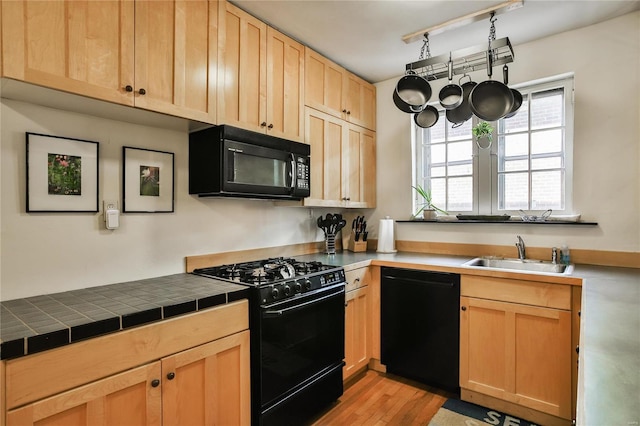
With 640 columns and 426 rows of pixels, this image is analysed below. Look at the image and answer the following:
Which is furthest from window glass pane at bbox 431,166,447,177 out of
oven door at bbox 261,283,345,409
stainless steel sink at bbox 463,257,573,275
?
oven door at bbox 261,283,345,409

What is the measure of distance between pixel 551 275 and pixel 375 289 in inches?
44.8

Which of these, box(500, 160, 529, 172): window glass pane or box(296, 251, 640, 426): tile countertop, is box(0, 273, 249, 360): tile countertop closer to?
box(296, 251, 640, 426): tile countertop

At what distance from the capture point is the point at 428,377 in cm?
246

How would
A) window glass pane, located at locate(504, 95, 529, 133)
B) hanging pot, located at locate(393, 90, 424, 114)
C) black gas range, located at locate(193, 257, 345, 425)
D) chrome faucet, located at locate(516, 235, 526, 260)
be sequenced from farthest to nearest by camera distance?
window glass pane, located at locate(504, 95, 529, 133)
chrome faucet, located at locate(516, 235, 526, 260)
hanging pot, located at locate(393, 90, 424, 114)
black gas range, located at locate(193, 257, 345, 425)

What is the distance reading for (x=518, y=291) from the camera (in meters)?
2.11

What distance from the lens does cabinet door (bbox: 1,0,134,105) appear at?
4.19ft

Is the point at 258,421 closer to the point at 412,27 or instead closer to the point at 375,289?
the point at 375,289

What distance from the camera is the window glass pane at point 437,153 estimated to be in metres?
3.13

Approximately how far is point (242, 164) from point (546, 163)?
2220mm

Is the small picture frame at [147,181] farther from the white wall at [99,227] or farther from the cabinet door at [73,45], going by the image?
the cabinet door at [73,45]

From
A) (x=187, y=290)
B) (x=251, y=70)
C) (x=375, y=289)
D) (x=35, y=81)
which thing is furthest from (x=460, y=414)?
(x=35, y=81)

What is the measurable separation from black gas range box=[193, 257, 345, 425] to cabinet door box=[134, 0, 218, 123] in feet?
3.13

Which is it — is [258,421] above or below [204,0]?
below

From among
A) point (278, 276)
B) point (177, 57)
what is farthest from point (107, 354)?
point (177, 57)
